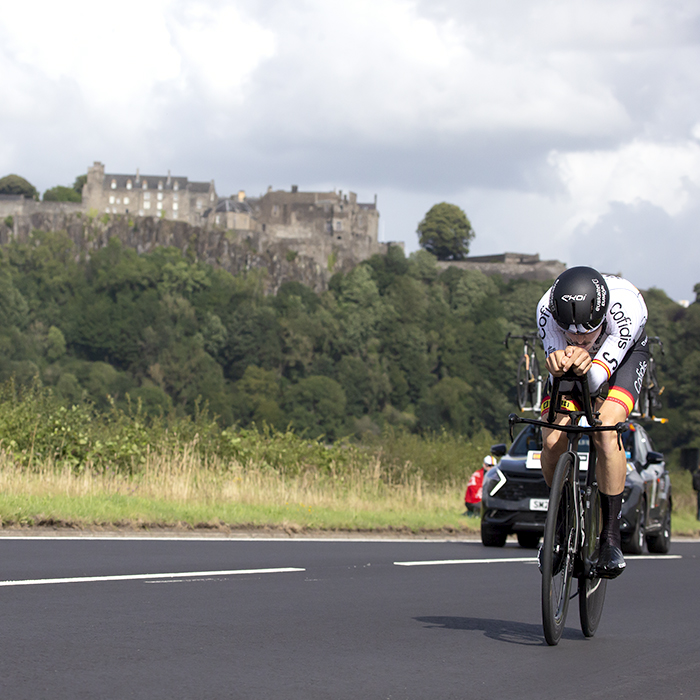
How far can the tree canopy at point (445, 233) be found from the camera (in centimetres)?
17412

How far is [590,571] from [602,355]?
1098 mm

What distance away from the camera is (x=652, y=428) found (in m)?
118

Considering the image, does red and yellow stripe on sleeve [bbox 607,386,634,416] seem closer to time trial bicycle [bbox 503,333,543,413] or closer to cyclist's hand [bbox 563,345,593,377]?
cyclist's hand [bbox 563,345,593,377]

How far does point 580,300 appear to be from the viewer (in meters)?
5.96

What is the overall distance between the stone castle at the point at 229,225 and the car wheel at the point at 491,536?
152011 mm

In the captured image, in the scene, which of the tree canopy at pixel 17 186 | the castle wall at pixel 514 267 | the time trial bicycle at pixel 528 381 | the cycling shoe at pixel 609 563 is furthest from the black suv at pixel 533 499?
the tree canopy at pixel 17 186

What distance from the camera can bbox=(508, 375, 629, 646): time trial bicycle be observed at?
5.81 m

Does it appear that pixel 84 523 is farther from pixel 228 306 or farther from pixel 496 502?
pixel 228 306

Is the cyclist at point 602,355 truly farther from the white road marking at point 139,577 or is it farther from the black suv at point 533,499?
the black suv at point 533,499

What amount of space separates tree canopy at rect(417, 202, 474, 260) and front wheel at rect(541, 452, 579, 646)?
169m

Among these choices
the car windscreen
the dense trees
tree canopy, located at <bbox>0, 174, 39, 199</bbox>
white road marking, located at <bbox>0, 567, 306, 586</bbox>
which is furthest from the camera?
tree canopy, located at <bbox>0, 174, 39, 199</bbox>

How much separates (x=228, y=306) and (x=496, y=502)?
14332 centimetres

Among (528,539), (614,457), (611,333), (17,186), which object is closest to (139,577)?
(614,457)

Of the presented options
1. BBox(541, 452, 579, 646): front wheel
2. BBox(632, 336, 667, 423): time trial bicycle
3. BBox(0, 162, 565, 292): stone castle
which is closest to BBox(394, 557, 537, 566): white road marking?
BBox(541, 452, 579, 646): front wheel
